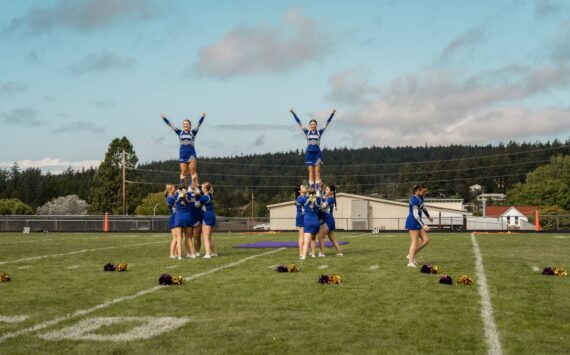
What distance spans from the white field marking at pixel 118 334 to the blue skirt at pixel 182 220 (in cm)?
837

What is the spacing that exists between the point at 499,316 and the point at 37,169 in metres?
188

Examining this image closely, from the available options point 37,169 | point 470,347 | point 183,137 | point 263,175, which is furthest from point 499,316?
point 37,169

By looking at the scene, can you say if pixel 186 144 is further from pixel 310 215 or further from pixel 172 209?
pixel 310 215

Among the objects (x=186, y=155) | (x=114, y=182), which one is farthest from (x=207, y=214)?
(x=114, y=182)

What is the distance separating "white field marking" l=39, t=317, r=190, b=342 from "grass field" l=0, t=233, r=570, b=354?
0.5 inches

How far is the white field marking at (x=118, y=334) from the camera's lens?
689 cm

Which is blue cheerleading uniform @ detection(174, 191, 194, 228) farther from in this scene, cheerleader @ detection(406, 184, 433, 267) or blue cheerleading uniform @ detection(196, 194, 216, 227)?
cheerleader @ detection(406, 184, 433, 267)

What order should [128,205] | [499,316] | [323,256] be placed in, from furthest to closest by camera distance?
[128,205], [323,256], [499,316]

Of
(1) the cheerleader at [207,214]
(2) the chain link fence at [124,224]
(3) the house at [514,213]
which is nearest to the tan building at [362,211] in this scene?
(2) the chain link fence at [124,224]

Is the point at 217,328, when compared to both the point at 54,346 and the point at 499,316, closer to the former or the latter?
the point at 54,346

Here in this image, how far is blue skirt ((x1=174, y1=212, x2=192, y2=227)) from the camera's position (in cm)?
1631

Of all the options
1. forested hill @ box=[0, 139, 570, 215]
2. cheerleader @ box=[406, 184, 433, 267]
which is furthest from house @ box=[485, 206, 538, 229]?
cheerleader @ box=[406, 184, 433, 267]

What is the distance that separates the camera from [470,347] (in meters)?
6.43

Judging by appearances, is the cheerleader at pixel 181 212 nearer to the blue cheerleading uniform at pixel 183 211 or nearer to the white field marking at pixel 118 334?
the blue cheerleading uniform at pixel 183 211
